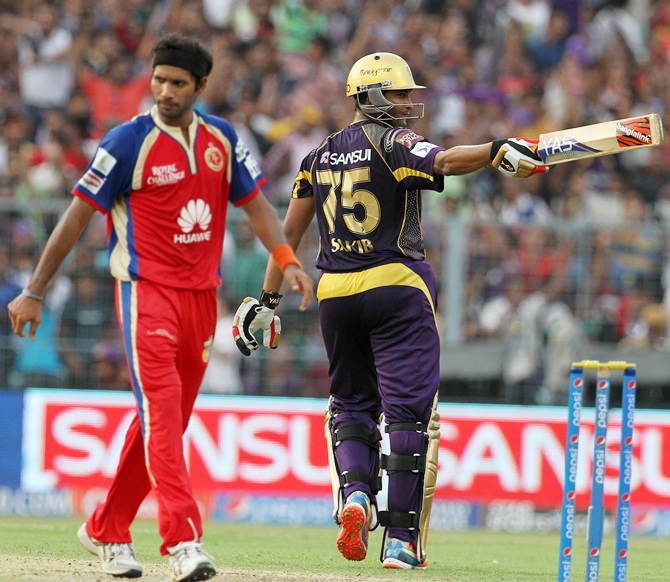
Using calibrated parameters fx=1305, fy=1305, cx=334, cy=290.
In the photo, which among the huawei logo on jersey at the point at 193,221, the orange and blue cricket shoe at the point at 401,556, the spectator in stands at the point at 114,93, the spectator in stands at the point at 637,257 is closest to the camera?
the huawei logo on jersey at the point at 193,221

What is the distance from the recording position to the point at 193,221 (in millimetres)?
6012

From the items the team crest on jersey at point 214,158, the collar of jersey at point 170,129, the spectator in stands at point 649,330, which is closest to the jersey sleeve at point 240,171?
the team crest on jersey at point 214,158

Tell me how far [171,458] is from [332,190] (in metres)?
2.02

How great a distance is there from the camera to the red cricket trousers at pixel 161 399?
223 inches

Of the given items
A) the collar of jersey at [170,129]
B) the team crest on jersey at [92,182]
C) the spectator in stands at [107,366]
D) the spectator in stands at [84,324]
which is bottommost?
the spectator in stands at [107,366]

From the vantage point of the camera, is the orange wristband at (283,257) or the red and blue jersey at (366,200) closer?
the orange wristband at (283,257)

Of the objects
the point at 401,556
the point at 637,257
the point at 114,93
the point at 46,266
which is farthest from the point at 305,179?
the point at 114,93

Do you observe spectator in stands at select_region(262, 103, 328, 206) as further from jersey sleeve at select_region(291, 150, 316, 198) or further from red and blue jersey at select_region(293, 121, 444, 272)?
red and blue jersey at select_region(293, 121, 444, 272)

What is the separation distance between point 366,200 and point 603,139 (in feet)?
5.20

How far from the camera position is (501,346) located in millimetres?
12438

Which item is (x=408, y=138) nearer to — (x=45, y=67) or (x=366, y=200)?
(x=366, y=200)

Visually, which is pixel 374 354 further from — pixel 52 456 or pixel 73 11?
pixel 73 11

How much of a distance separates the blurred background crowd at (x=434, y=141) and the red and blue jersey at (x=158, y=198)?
6.21 metres

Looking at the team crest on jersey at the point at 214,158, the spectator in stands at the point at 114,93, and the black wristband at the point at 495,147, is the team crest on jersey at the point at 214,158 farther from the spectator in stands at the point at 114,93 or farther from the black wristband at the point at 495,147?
the spectator in stands at the point at 114,93
